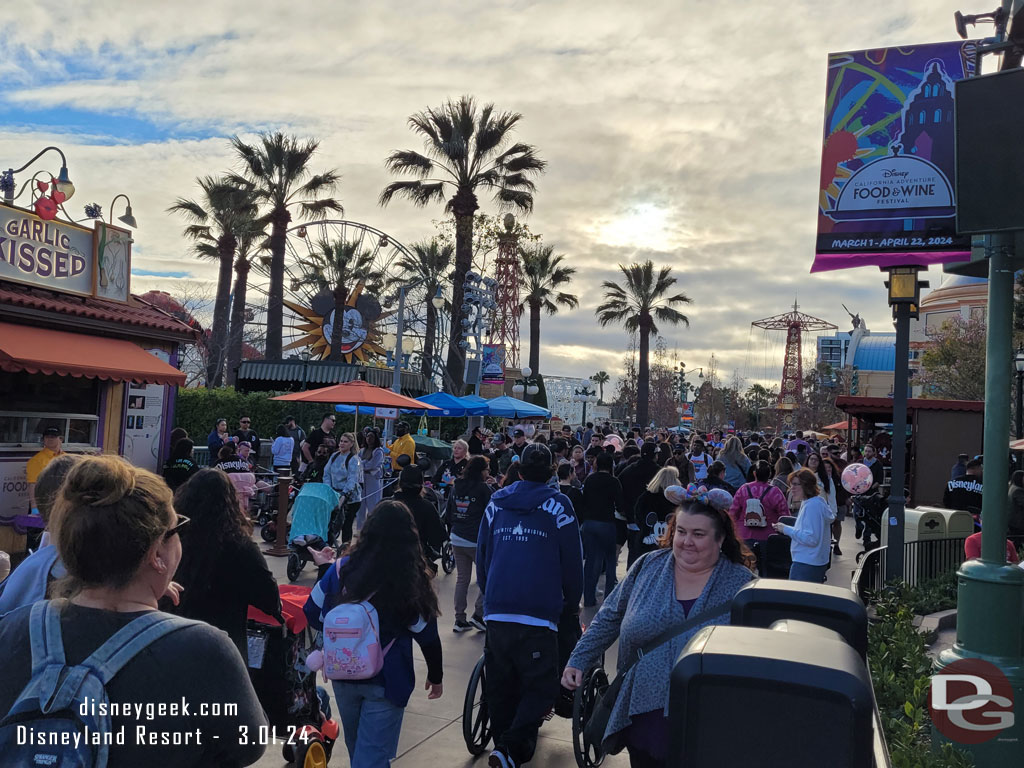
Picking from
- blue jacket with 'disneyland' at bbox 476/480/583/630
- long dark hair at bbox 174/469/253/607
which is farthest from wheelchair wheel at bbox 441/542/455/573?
long dark hair at bbox 174/469/253/607

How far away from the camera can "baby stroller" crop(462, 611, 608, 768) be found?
4340 mm

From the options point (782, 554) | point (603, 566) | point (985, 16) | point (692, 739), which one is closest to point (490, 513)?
point (692, 739)

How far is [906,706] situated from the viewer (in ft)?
14.8

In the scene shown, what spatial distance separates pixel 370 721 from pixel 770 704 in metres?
2.46

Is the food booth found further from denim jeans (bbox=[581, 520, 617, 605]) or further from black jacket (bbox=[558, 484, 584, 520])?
denim jeans (bbox=[581, 520, 617, 605])

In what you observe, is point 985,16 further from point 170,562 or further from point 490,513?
point 170,562

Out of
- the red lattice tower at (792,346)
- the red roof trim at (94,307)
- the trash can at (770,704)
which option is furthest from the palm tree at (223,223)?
the red lattice tower at (792,346)

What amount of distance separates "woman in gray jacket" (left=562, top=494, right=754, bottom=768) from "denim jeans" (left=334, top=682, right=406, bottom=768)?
94 centimetres

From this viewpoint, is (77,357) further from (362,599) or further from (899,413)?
(899,413)

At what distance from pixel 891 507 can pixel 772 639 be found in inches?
Result: 316

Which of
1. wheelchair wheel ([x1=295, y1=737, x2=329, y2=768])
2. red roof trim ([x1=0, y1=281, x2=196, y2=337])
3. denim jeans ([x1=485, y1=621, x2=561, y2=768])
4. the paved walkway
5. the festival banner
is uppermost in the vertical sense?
the festival banner

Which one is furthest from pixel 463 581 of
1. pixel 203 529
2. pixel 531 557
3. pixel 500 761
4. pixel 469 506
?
pixel 203 529

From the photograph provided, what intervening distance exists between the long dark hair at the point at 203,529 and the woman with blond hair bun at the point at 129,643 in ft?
6.52

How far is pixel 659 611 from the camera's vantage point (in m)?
3.49
